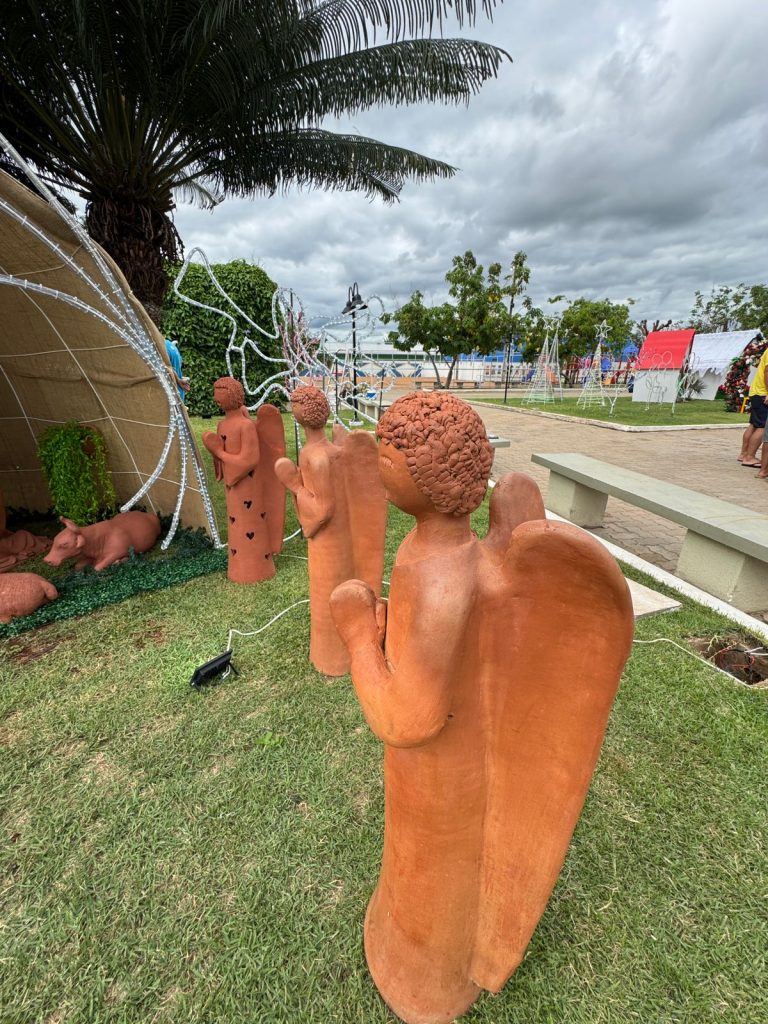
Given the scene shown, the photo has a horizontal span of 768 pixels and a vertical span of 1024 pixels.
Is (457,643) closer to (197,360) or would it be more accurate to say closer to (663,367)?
(197,360)

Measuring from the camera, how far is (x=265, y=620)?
3.28 m

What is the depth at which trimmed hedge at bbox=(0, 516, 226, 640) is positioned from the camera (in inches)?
127

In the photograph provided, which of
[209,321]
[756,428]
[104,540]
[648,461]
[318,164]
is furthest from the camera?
[209,321]

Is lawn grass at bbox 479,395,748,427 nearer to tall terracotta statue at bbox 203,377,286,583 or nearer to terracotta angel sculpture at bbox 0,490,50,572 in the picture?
tall terracotta statue at bbox 203,377,286,583

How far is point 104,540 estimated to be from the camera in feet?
13.1

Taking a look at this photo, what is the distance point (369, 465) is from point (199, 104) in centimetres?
517

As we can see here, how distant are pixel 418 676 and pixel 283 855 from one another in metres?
1.37

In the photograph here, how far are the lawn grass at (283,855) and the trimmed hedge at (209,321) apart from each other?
431 inches

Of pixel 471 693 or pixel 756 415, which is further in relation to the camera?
pixel 756 415

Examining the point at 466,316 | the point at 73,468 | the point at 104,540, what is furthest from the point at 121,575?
the point at 466,316

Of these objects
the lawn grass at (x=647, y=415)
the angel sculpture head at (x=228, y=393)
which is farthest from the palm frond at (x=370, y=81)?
the lawn grass at (x=647, y=415)

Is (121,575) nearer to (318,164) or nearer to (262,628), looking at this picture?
(262,628)

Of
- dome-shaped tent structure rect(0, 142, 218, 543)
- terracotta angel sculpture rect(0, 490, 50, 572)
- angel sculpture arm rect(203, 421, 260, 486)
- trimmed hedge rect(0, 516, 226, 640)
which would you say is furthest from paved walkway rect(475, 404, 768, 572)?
terracotta angel sculpture rect(0, 490, 50, 572)

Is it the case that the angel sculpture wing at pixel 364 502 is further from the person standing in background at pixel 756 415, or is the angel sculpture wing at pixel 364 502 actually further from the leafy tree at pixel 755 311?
the leafy tree at pixel 755 311
